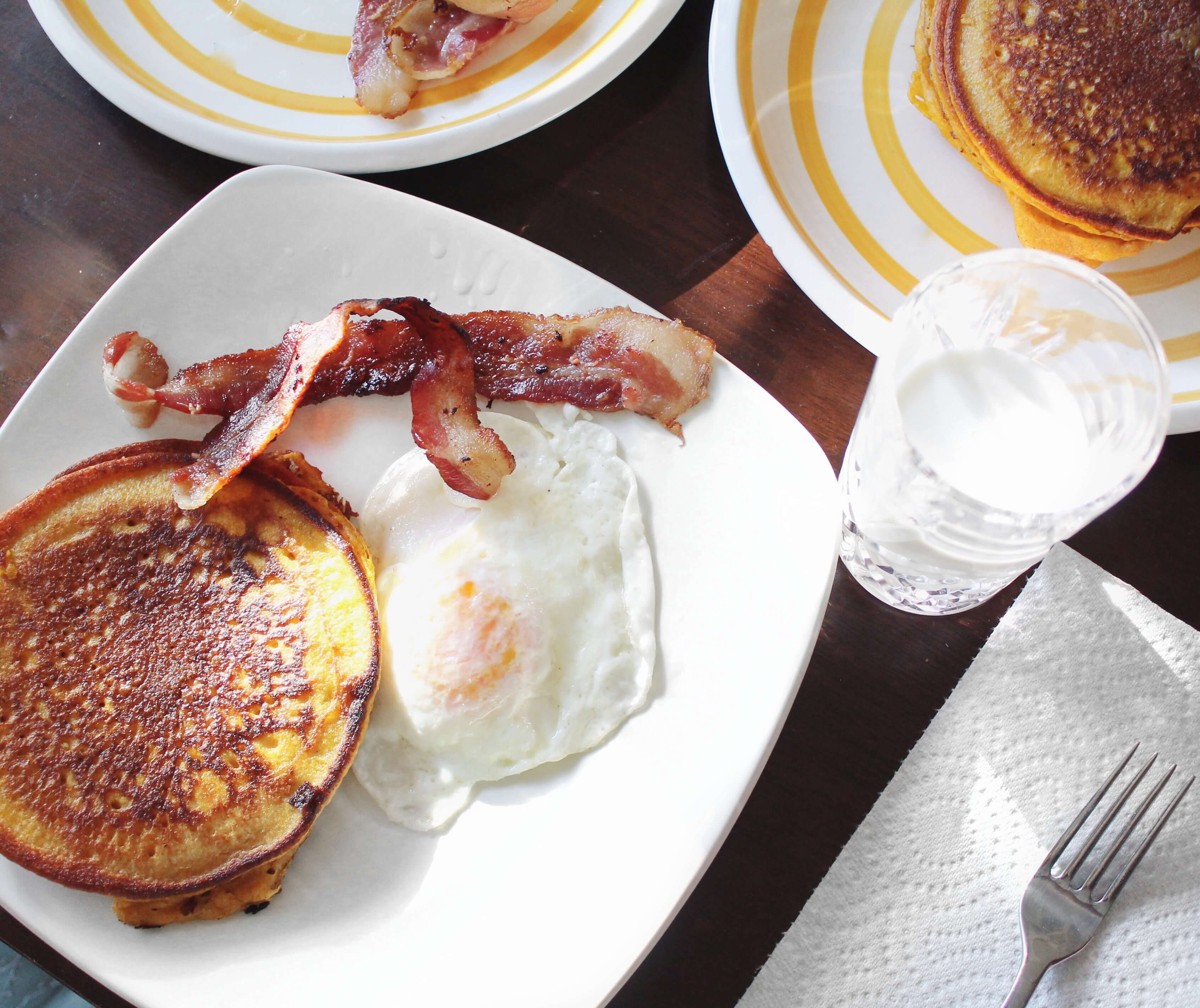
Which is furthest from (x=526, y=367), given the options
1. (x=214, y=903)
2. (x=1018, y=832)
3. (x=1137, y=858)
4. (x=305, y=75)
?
(x=1137, y=858)

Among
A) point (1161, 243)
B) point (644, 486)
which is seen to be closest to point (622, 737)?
point (644, 486)

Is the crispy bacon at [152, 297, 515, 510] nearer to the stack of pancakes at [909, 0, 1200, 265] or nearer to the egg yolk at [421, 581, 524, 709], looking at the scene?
the egg yolk at [421, 581, 524, 709]

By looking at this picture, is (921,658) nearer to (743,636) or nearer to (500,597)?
(743,636)

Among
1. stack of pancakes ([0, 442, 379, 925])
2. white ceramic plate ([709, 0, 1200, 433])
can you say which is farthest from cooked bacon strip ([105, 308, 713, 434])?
white ceramic plate ([709, 0, 1200, 433])

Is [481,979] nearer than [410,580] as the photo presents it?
Yes

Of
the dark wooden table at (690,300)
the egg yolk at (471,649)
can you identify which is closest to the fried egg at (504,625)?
the egg yolk at (471,649)

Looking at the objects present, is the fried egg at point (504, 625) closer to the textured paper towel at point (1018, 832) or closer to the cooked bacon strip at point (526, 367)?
the cooked bacon strip at point (526, 367)
